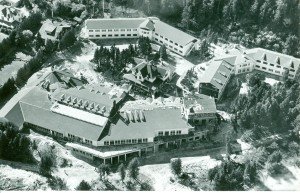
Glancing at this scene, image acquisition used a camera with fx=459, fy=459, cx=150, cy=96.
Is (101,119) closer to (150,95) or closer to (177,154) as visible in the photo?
(150,95)

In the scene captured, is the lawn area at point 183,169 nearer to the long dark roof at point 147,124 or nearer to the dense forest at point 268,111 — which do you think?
the long dark roof at point 147,124

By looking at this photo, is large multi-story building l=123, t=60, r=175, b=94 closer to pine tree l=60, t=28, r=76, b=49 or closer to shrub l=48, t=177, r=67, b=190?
pine tree l=60, t=28, r=76, b=49

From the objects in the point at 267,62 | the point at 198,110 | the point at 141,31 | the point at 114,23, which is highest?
the point at 114,23

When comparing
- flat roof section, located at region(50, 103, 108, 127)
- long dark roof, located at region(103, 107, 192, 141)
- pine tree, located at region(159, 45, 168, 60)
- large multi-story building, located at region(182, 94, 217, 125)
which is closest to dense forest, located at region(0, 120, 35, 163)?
flat roof section, located at region(50, 103, 108, 127)

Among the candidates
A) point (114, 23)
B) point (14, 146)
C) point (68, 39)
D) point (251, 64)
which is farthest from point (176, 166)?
point (114, 23)

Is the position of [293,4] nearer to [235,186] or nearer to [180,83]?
[180,83]

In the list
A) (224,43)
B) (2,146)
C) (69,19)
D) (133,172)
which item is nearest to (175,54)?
(224,43)
